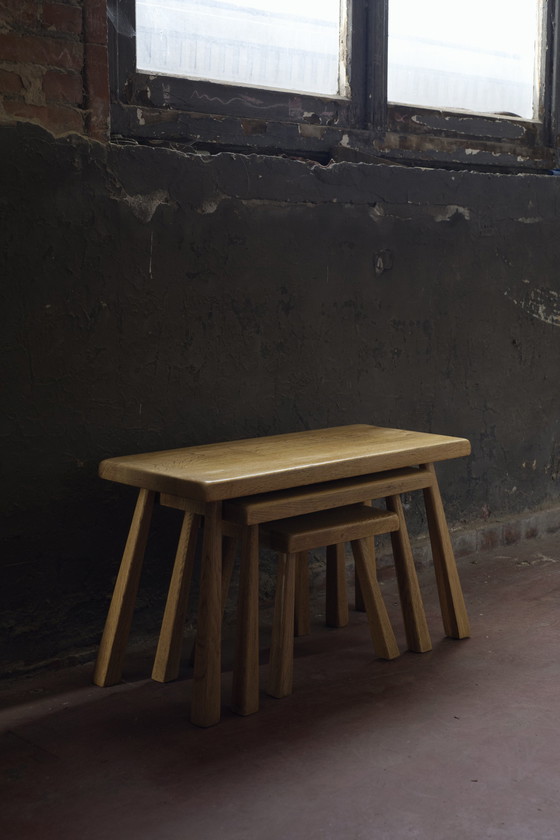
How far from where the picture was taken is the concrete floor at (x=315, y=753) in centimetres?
185

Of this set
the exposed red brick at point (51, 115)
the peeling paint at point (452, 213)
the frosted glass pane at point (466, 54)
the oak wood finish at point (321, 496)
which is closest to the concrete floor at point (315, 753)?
the oak wood finish at point (321, 496)

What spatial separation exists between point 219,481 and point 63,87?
3.89 feet

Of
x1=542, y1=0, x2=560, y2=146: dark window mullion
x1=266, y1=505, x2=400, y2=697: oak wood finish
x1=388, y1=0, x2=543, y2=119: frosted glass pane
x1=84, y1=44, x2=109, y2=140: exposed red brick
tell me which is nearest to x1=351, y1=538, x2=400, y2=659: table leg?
x1=266, y1=505, x2=400, y2=697: oak wood finish

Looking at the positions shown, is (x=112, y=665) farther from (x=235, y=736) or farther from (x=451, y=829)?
(x=451, y=829)

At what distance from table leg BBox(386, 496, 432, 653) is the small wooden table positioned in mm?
136

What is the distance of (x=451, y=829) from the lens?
1.82 metres

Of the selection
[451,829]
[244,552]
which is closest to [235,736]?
[244,552]

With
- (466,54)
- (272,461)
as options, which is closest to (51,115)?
(272,461)

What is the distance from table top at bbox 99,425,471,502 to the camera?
7.27 feet

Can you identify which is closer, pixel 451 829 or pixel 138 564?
pixel 451 829

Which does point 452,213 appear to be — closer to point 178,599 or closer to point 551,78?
point 551,78

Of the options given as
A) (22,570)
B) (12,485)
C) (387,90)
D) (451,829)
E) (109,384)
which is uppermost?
(387,90)

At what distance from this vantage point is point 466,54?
13.2ft

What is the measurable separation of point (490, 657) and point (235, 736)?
2.93ft
